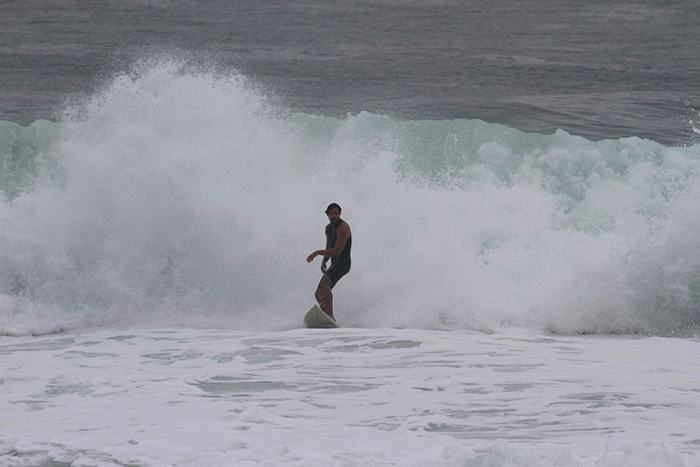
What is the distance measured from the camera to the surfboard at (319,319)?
34.1 ft

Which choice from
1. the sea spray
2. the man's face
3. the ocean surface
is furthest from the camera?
the sea spray

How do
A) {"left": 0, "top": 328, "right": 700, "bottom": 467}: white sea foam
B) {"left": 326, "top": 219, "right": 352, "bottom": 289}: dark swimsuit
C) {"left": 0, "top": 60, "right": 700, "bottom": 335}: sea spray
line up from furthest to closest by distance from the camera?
{"left": 0, "top": 60, "right": 700, "bottom": 335}: sea spray, {"left": 326, "top": 219, "right": 352, "bottom": 289}: dark swimsuit, {"left": 0, "top": 328, "right": 700, "bottom": 467}: white sea foam

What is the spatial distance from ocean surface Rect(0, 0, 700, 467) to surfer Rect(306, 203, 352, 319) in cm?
52

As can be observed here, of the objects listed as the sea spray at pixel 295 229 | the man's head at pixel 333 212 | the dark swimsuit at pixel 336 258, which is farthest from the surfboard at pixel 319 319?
the man's head at pixel 333 212

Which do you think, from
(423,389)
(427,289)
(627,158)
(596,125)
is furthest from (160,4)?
(423,389)

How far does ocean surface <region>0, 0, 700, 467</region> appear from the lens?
688cm

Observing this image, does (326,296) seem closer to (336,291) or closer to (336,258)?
(336,258)

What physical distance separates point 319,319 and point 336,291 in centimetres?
117

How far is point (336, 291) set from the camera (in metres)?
11.5

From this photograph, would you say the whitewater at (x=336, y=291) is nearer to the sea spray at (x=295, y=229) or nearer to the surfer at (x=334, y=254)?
the sea spray at (x=295, y=229)

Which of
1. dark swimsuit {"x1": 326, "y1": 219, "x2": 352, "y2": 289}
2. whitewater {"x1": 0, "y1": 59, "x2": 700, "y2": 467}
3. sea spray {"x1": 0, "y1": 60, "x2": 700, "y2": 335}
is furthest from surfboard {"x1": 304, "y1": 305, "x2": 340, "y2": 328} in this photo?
sea spray {"x1": 0, "y1": 60, "x2": 700, "y2": 335}

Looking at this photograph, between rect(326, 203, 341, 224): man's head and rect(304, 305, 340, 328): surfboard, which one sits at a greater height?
rect(326, 203, 341, 224): man's head

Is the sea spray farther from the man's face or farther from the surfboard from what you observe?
the man's face

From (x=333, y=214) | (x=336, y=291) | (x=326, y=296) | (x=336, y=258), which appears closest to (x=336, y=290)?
(x=336, y=291)
